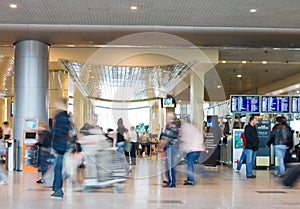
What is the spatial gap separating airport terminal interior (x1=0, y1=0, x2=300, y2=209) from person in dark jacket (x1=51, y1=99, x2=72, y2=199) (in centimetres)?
8

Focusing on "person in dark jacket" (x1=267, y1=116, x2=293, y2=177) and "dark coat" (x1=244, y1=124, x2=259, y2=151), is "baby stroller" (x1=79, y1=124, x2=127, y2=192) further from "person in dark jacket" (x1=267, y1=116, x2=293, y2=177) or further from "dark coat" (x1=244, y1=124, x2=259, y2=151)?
"person in dark jacket" (x1=267, y1=116, x2=293, y2=177)

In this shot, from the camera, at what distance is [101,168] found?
7848 millimetres

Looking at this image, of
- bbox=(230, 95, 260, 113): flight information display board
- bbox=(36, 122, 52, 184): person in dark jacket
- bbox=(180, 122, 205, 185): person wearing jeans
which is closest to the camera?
bbox=(36, 122, 52, 184): person in dark jacket

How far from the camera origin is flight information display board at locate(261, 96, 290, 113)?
546 inches

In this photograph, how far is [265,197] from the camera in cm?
727

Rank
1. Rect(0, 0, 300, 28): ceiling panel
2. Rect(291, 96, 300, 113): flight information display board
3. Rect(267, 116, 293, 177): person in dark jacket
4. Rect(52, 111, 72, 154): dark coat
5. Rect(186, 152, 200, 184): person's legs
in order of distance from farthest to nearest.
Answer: Rect(291, 96, 300, 113): flight information display board
Rect(267, 116, 293, 177): person in dark jacket
Rect(0, 0, 300, 28): ceiling panel
Rect(186, 152, 200, 184): person's legs
Rect(52, 111, 72, 154): dark coat

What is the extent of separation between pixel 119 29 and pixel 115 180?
513cm

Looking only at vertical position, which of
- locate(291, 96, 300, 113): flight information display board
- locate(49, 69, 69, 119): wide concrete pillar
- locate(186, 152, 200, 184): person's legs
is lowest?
locate(186, 152, 200, 184): person's legs

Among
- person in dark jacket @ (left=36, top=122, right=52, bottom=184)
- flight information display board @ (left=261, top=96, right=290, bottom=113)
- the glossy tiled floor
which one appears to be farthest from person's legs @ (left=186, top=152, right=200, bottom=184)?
flight information display board @ (left=261, top=96, right=290, bottom=113)

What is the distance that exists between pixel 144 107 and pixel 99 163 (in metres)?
7.77

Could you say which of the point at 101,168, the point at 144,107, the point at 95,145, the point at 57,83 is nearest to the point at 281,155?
the point at 101,168

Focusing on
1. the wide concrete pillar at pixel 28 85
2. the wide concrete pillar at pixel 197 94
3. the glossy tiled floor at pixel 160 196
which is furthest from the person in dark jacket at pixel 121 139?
the wide concrete pillar at pixel 197 94

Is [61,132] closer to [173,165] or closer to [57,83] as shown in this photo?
[173,165]

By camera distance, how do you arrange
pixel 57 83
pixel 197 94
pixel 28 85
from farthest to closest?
pixel 57 83, pixel 197 94, pixel 28 85
